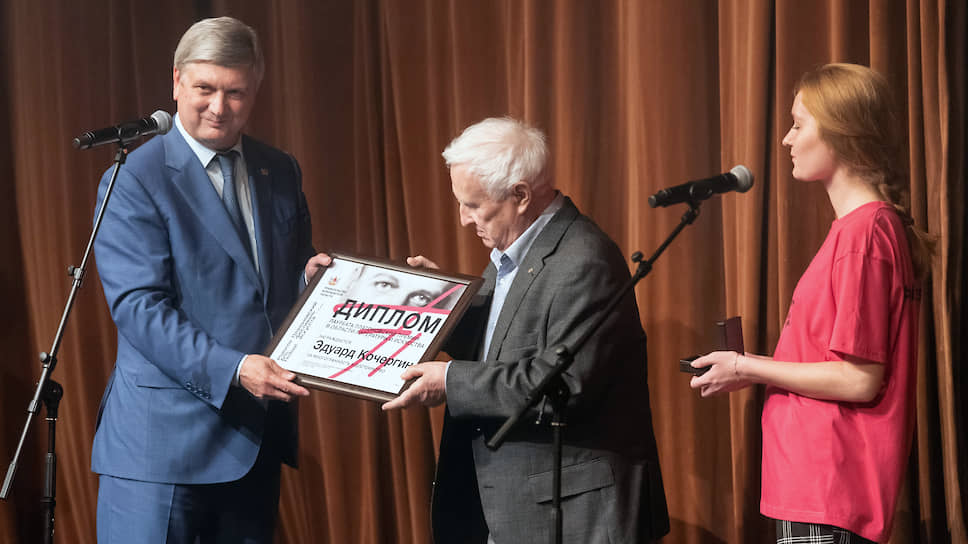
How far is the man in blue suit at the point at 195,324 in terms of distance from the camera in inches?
96.3

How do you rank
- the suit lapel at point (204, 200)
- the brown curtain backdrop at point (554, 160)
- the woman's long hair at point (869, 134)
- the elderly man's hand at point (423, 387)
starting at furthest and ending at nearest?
the brown curtain backdrop at point (554, 160), the suit lapel at point (204, 200), the elderly man's hand at point (423, 387), the woman's long hair at point (869, 134)

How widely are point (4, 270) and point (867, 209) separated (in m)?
3.50

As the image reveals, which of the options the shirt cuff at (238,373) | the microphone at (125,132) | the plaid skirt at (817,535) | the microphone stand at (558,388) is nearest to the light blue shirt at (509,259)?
the microphone stand at (558,388)

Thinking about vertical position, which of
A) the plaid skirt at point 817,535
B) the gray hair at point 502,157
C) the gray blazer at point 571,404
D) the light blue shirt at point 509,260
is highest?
the gray hair at point 502,157

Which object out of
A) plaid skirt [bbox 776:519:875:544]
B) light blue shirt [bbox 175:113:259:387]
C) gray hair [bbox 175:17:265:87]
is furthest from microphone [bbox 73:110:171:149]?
plaid skirt [bbox 776:519:875:544]

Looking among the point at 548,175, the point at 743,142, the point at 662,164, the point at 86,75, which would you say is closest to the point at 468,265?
the point at 662,164

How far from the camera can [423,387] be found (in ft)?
7.46

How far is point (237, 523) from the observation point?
8.53 feet

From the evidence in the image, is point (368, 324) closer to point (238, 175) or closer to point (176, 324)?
point (176, 324)

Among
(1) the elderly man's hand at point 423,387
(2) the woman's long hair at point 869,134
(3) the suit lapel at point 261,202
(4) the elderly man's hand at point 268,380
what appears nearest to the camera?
(2) the woman's long hair at point 869,134

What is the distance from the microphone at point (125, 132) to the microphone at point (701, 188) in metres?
1.26

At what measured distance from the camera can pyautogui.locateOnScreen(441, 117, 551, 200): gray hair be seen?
2336mm

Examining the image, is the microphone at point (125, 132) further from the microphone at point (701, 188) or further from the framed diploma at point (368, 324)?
the microphone at point (701, 188)

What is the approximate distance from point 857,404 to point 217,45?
1.81 m
